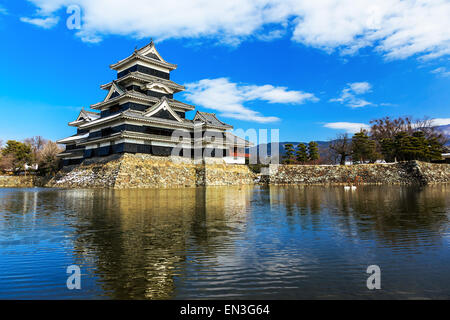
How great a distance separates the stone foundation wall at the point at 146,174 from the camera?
29.1 meters

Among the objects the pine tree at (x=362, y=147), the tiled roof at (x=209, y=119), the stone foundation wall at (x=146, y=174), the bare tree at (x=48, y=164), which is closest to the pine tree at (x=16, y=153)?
the bare tree at (x=48, y=164)

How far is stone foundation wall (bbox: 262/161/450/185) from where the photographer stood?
35.9 meters

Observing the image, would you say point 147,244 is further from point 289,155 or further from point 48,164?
point 48,164

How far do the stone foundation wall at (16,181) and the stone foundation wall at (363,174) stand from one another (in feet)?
117

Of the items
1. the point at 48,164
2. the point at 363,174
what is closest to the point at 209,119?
the point at 363,174

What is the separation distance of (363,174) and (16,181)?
165 feet

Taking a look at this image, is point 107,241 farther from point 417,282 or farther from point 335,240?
point 417,282

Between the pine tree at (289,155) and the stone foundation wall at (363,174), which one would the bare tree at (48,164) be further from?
the pine tree at (289,155)

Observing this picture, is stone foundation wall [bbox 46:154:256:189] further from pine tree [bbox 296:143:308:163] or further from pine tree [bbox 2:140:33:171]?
pine tree [bbox 296:143:308:163]

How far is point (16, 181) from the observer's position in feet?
136

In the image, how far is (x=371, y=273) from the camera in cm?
429

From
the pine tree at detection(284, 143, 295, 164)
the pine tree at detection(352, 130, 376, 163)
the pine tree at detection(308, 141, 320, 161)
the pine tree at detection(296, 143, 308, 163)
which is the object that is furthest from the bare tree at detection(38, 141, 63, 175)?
the pine tree at detection(352, 130, 376, 163)

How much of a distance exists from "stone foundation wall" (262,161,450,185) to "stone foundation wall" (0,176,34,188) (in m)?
35.8

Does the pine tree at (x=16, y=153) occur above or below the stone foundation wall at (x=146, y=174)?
above
